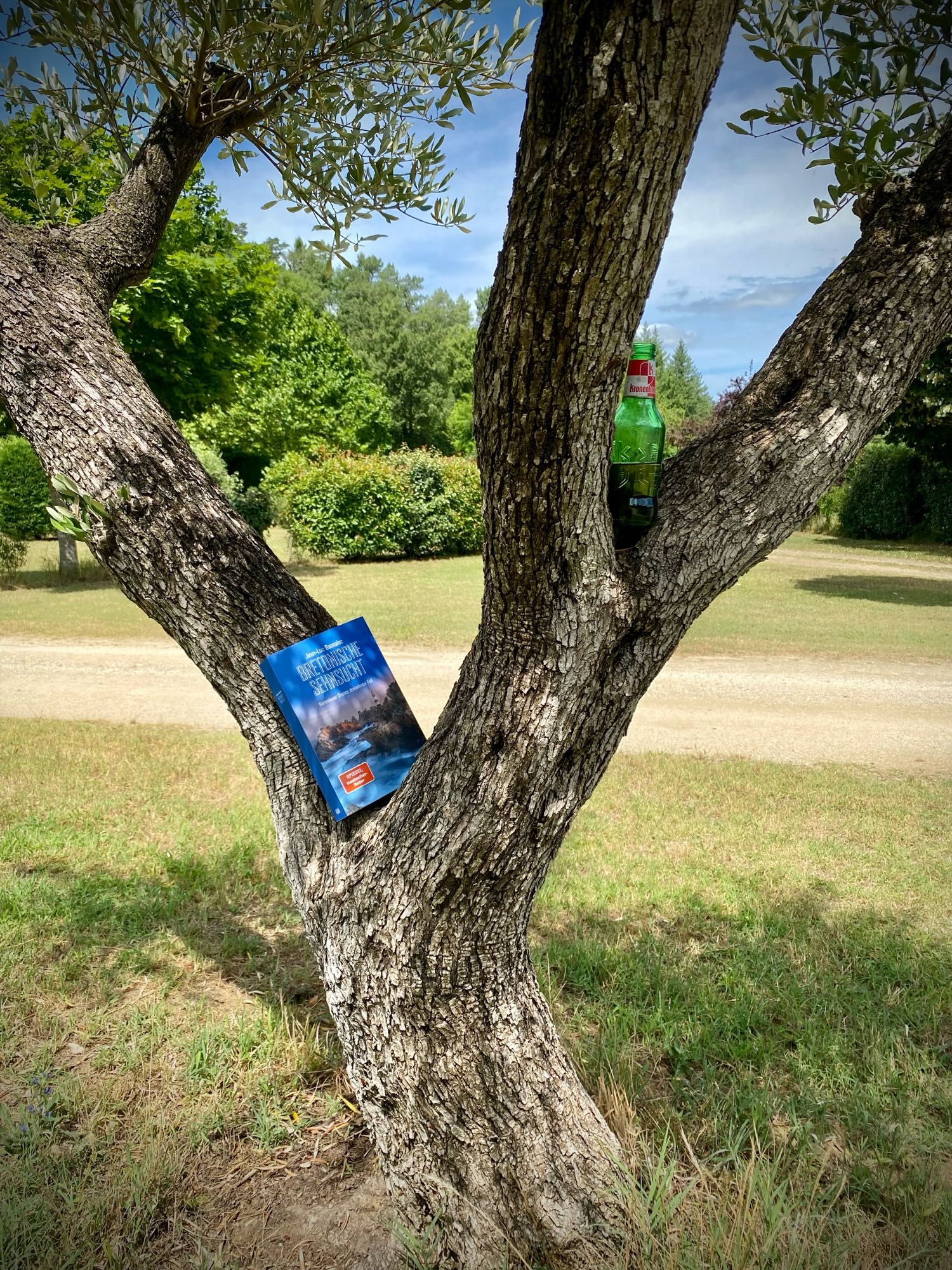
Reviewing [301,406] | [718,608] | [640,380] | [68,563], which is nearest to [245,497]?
[68,563]

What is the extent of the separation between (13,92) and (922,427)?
17.5 m

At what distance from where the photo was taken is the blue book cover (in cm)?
237

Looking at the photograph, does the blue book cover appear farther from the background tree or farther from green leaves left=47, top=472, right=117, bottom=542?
the background tree

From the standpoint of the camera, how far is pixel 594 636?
1.98m

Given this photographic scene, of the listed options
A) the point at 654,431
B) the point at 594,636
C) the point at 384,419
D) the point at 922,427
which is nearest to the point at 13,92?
the point at 654,431

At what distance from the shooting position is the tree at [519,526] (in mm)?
1583

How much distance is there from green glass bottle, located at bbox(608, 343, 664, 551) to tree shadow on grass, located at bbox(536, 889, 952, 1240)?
184 centimetres

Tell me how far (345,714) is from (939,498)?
1060 inches

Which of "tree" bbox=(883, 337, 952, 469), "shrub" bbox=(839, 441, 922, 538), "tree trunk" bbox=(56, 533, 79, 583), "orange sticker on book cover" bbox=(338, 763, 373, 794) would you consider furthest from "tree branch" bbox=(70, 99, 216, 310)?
"shrub" bbox=(839, 441, 922, 538)

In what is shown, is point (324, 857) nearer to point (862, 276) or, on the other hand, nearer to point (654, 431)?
point (654, 431)

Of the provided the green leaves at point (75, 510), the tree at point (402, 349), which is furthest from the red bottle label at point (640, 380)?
the tree at point (402, 349)

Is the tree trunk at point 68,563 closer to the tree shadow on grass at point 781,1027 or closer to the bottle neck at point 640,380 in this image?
the tree shadow on grass at point 781,1027

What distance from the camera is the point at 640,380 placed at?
200 cm

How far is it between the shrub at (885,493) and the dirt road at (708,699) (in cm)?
1819
